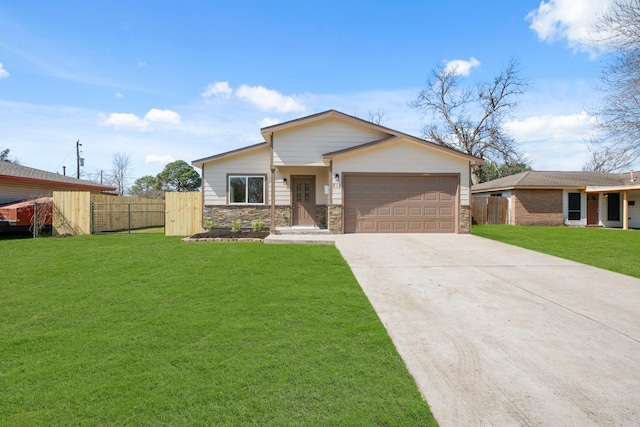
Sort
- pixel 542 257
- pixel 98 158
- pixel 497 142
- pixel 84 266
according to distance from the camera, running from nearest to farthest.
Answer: pixel 84 266 < pixel 542 257 < pixel 497 142 < pixel 98 158

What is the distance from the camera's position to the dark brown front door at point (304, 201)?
14172mm

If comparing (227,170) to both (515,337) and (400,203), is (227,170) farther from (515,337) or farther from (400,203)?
(515,337)

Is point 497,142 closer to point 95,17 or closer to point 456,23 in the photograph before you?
point 456,23

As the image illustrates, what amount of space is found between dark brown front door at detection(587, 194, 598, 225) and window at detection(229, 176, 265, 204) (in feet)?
67.3

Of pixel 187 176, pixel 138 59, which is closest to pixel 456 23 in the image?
pixel 138 59

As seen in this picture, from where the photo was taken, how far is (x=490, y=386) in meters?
2.58

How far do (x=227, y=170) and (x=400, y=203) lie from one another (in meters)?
7.76

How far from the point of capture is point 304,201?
14.2 meters

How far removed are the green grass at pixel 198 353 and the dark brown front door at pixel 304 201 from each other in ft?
26.5

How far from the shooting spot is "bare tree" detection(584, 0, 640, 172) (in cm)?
1378

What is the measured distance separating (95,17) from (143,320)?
37.8ft

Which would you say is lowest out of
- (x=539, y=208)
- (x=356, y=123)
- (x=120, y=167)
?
(x=539, y=208)

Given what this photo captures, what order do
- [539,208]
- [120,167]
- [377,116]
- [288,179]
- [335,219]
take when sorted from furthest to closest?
[120,167] → [377,116] → [539,208] → [288,179] → [335,219]

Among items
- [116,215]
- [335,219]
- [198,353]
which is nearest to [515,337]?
[198,353]
